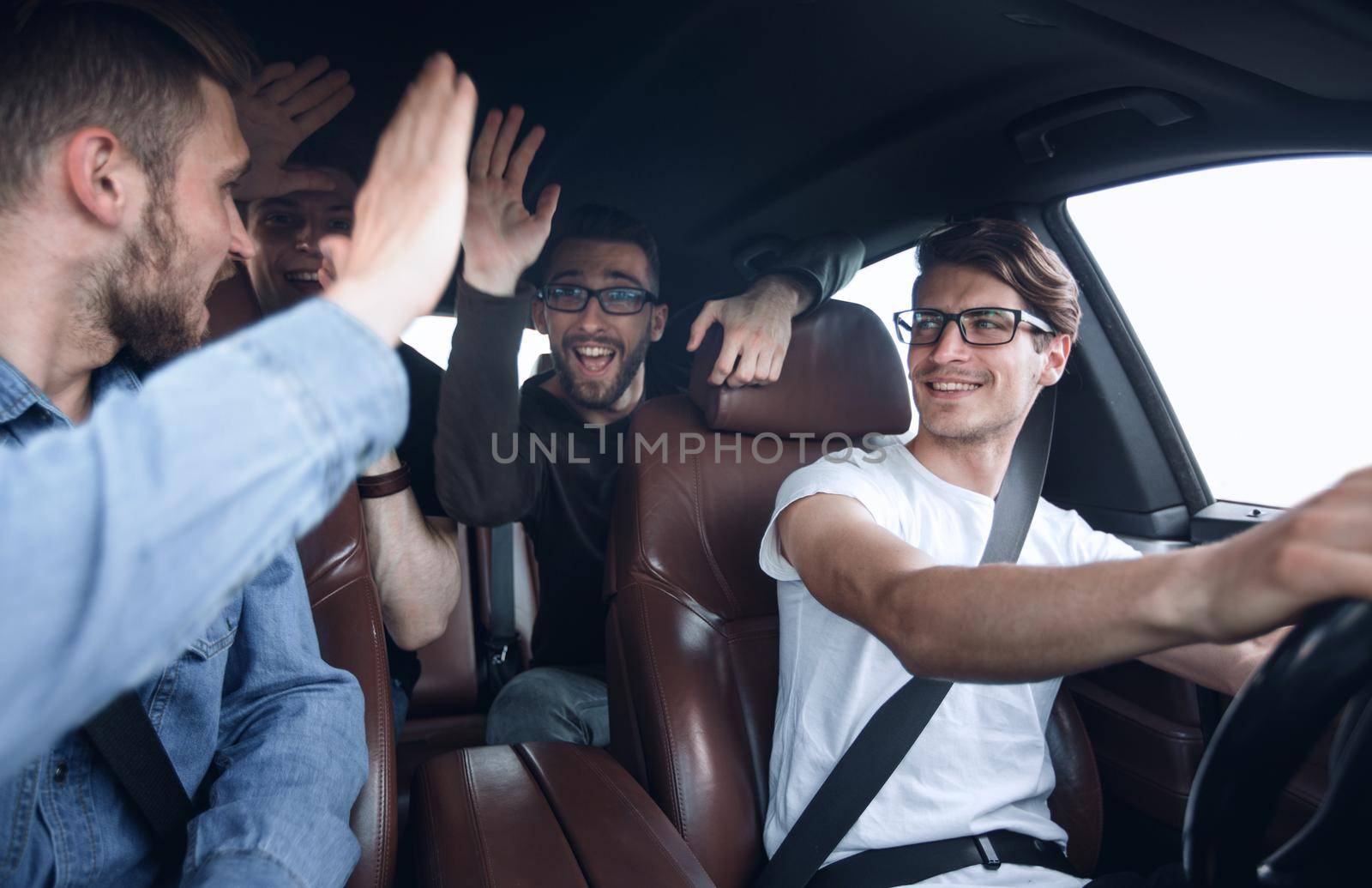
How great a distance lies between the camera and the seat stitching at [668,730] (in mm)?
1296

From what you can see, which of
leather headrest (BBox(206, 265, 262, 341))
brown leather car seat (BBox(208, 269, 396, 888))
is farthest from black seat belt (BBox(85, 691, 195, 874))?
leather headrest (BBox(206, 265, 262, 341))

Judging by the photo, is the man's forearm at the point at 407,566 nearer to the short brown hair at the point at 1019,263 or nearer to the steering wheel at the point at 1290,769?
the short brown hair at the point at 1019,263

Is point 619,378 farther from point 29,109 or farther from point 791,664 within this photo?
point 29,109

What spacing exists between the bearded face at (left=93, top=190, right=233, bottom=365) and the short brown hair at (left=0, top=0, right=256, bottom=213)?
56 millimetres

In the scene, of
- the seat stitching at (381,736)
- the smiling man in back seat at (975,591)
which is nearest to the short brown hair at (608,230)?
the smiling man in back seat at (975,591)

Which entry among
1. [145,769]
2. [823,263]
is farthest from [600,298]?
[145,769]

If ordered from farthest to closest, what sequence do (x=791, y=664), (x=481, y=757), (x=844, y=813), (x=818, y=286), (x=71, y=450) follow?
1. (x=818, y=286)
2. (x=791, y=664)
3. (x=481, y=757)
4. (x=844, y=813)
5. (x=71, y=450)

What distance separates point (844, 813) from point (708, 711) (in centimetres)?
31

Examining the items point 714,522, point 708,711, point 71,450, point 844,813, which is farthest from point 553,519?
point 71,450

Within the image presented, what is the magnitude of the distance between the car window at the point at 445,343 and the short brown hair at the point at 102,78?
0.50m

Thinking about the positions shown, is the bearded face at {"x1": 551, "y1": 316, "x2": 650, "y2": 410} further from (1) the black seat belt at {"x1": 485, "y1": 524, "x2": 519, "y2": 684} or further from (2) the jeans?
(2) the jeans

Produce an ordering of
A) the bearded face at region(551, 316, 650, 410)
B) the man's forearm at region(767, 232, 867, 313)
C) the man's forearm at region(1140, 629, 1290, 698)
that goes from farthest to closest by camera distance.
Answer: the bearded face at region(551, 316, 650, 410), the man's forearm at region(767, 232, 867, 313), the man's forearm at region(1140, 629, 1290, 698)

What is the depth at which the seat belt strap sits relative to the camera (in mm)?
2311

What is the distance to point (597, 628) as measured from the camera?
2.04 m
